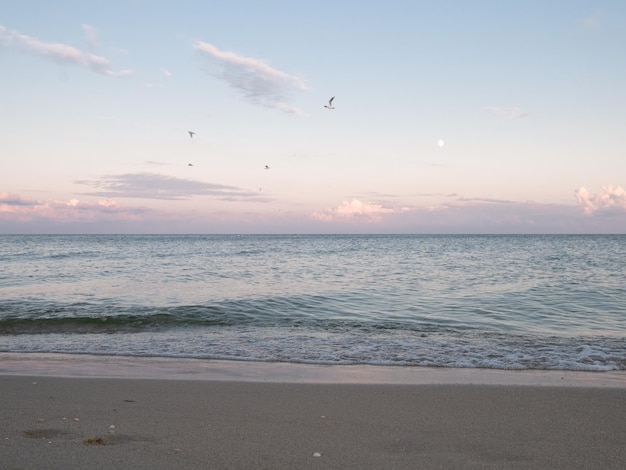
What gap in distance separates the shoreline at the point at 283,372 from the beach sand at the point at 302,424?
30 cm

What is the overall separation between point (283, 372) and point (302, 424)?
300cm

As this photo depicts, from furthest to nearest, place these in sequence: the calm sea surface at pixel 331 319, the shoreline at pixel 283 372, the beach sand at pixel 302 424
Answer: the calm sea surface at pixel 331 319, the shoreline at pixel 283 372, the beach sand at pixel 302 424

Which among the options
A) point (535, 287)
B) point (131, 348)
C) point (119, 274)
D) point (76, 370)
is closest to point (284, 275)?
point (119, 274)

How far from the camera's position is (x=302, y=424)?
5.90 m

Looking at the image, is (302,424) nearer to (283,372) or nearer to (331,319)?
(283,372)

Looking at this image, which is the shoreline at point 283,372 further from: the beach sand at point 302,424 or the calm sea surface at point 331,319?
the calm sea surface at point 331,319

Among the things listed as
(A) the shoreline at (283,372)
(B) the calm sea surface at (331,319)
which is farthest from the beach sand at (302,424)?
(B) the calm sea surface at (331,319)

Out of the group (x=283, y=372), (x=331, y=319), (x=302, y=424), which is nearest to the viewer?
(x=302, y=424)

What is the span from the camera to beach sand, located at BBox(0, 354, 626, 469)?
4.86 meters

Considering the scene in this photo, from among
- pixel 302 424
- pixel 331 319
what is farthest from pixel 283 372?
pixel 331 319

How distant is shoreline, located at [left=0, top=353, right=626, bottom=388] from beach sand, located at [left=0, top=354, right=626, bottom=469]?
297 mm

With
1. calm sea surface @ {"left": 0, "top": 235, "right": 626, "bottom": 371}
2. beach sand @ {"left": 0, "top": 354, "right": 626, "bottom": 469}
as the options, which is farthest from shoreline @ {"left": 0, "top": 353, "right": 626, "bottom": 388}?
calm sea surface @ {"left": 0, "top": 235, "right": 626, "bottom": 371}

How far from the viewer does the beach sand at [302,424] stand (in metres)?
4.86

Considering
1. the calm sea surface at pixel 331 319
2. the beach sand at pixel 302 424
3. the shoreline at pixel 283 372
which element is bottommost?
the calm sea surface at pixel 331 319
